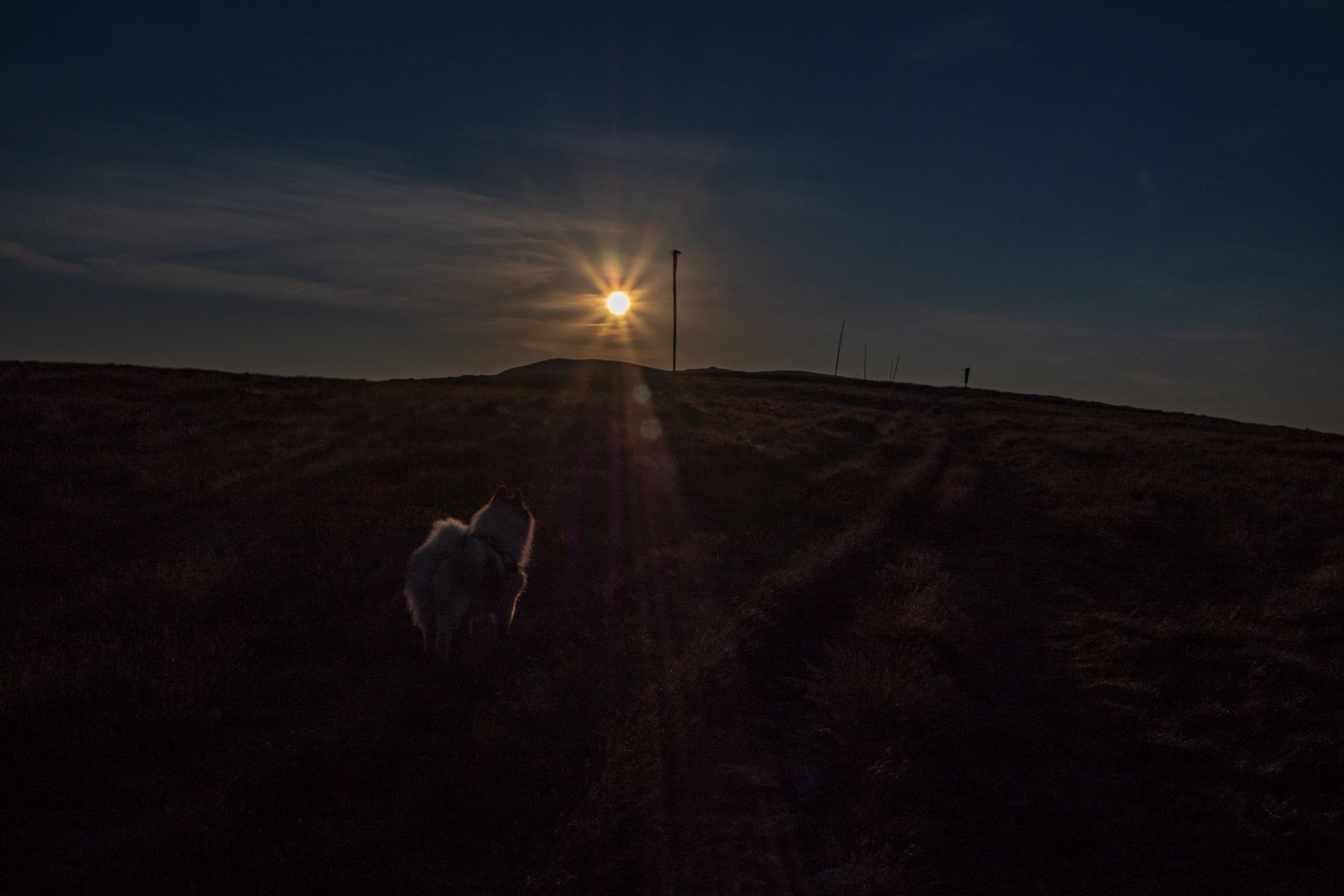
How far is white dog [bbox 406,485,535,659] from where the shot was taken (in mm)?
6227

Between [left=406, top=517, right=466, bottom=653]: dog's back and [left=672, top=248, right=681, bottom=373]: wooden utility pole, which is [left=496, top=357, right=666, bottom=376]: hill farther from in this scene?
[left=406, top=517, right=466, bottom=653]: dog's back

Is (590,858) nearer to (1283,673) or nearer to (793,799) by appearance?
(793,799)

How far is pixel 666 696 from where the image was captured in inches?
212

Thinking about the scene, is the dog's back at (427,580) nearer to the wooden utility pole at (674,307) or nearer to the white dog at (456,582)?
the white dog at (456,582)

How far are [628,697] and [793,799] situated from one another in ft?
6.11

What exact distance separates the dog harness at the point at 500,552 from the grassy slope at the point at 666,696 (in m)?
0.75

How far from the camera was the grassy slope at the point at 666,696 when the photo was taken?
12.1 feet

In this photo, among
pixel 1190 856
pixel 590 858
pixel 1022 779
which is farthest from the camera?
pixel 1022 779

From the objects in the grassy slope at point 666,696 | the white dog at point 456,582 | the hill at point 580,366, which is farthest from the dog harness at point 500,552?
the hill at point 580,366

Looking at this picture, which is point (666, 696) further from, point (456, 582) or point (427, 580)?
point (427, 580)

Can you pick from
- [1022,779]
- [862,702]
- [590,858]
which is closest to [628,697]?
[862,702]

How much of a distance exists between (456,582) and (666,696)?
2.21 m

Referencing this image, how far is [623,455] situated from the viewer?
64.2 feet

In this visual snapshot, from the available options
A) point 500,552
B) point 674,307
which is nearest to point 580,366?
point 674,307
